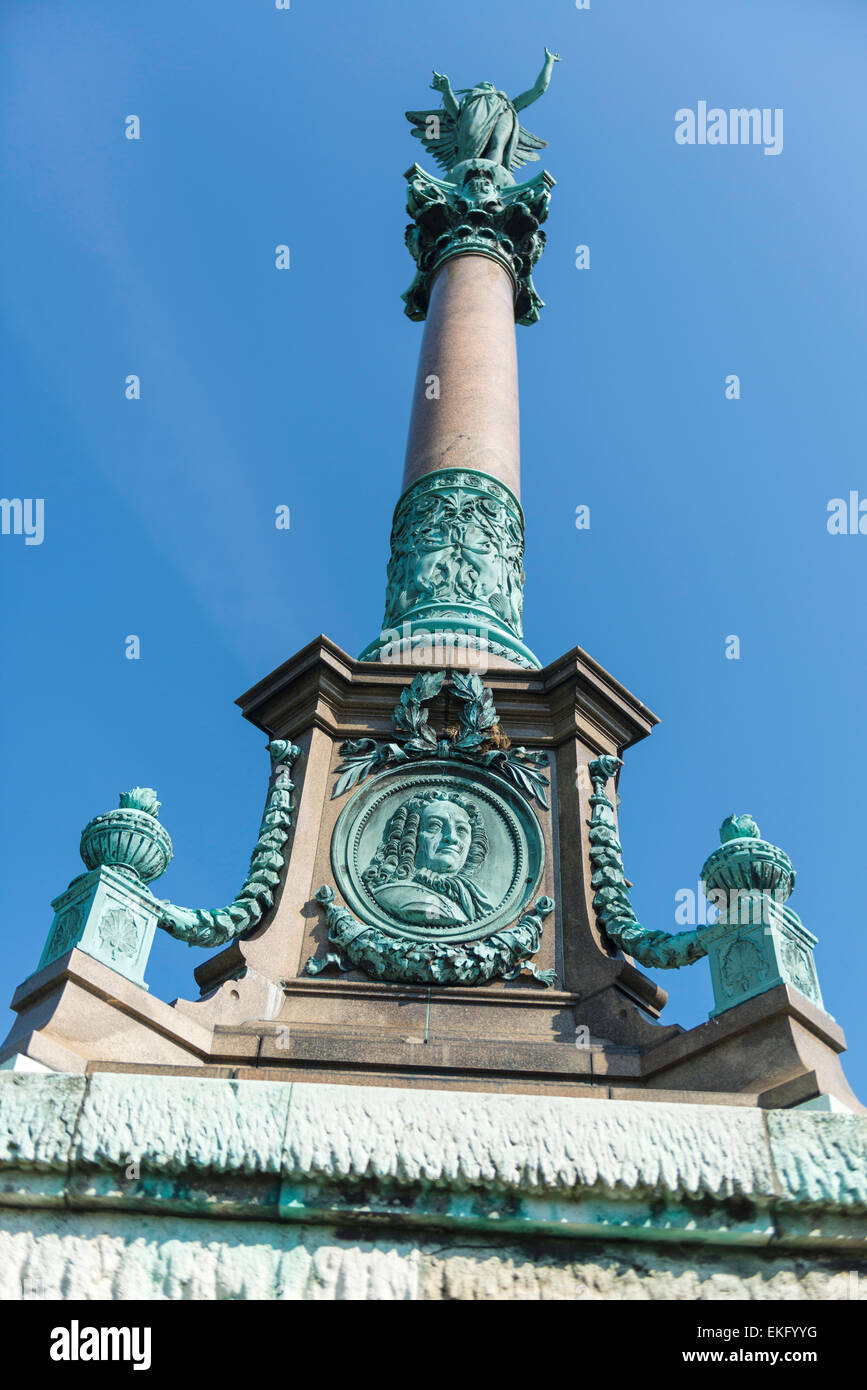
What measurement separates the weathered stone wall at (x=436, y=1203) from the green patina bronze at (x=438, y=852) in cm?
287

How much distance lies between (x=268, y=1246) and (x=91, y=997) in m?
2.39

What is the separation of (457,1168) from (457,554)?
707cm

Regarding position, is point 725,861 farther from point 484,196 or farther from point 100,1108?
point 484,196

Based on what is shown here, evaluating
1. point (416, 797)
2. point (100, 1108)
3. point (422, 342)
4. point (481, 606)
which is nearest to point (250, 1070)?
point (100, 1108)

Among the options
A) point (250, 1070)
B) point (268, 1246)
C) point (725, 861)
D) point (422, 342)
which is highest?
point (422, 342)

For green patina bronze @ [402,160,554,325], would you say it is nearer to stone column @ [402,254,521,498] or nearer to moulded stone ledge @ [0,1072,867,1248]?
stone column @ [402,254,521,498]

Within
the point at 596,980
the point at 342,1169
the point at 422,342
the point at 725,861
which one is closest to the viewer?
the point at 342,1169

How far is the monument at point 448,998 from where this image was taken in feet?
14.8

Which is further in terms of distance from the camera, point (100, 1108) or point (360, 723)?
point (360, 723)

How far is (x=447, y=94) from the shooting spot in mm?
16219

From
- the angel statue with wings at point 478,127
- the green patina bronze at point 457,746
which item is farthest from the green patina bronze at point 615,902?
the angel statue with wings at point 478,127

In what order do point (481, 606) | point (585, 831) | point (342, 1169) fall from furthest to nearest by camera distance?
point (481, 606)
point (585, 831)
point (342, 1169)

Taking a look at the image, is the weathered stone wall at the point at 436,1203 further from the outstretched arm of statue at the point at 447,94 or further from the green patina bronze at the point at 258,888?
the outstretched arm of statue at the point at 447,94

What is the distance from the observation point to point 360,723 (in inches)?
353
